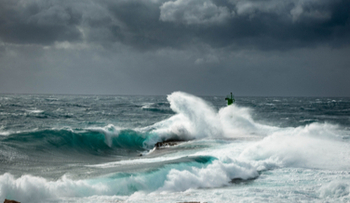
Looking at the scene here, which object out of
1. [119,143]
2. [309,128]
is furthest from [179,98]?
[309,128]

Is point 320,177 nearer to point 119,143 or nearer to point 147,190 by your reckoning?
point 147,190

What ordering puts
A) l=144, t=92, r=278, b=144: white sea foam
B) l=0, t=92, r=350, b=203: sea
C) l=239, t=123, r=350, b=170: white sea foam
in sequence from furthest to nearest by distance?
l=144, t=92, r=278, b=144: white sea foam < l=239, t=123, r=350, b=170: white sea foam < l=0, t=92, r=350, b=203: sea

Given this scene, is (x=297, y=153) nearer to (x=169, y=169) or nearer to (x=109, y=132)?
(x=169, y=169)

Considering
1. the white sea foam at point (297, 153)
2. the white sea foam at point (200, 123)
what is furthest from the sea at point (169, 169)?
the white sea foam at point (200, 123)

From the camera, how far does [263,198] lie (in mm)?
6379

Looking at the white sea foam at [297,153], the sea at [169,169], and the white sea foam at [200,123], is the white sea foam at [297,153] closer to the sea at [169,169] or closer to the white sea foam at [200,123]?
the sea at [169,169]

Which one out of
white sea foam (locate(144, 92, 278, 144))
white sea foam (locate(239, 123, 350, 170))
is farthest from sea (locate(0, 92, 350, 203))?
white sea foam (locate(144, 92, 278, 144))

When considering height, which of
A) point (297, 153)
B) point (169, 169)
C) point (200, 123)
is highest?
point (200, 123)

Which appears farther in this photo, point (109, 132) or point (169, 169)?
point (109, 132)

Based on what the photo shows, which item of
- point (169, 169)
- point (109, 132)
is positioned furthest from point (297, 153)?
point (109, 132)

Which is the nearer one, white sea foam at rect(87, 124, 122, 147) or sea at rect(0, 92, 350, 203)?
sea at rect(0, 92, 350, 203)

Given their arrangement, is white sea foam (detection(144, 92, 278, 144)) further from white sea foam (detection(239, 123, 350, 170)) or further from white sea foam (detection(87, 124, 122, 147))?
white sea foam (detection(239, 123, 350, 170))

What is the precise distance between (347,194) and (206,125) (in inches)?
486

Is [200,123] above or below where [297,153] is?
above
